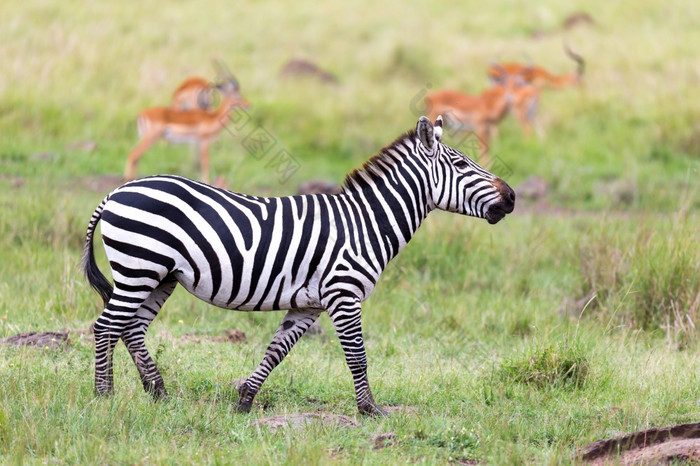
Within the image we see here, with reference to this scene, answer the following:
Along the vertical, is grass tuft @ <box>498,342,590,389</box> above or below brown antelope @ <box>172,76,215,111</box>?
below

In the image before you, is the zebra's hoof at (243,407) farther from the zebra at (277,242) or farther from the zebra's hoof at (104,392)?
the zebra's hoof at (104,392)

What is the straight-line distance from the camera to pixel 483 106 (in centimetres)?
1541

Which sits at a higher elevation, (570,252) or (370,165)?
(370,165)

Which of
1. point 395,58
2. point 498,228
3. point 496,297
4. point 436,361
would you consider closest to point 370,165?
point 436,361

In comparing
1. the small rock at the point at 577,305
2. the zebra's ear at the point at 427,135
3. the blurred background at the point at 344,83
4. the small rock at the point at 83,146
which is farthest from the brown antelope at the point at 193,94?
Answer: the zebra's ear at the point at 427,135

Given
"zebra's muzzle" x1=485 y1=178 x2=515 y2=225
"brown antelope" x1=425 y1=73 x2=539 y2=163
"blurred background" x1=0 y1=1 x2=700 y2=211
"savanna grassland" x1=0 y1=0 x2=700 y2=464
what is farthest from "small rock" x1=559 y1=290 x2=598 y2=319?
"brown antelope" x1=425 y1=73 x2=539 y2=163

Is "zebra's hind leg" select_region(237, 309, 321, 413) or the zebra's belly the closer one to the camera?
the zebra's belly

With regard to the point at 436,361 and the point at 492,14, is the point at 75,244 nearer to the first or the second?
the point at 436,361

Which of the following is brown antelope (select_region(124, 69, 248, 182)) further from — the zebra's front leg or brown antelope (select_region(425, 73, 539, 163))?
the zebra's front leg

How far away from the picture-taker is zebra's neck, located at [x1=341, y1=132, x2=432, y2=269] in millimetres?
5477

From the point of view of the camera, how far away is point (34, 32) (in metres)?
17.7

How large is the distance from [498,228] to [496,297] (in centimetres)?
236

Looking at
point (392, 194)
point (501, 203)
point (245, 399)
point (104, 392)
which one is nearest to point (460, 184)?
point (501, 203)

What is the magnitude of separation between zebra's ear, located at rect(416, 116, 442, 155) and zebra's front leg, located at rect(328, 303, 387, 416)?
1.07 m
